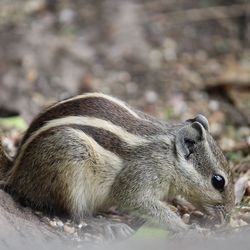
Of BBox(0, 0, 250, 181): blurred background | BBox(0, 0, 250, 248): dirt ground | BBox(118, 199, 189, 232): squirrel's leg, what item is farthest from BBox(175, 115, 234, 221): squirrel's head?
BBox(0, 0, 250, 181): blurred background

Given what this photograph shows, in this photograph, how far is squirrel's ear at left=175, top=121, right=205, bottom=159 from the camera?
6.27 meters

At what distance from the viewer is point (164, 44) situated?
12.0 metres

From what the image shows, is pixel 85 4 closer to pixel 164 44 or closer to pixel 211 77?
pixel 164 44

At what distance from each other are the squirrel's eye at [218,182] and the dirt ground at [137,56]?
2.88 metres

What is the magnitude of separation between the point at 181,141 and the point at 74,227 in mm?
1215

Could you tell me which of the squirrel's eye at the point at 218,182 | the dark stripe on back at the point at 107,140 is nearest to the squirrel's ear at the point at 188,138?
the squirrel's eye at the point at 218,182

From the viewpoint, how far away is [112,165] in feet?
20.4

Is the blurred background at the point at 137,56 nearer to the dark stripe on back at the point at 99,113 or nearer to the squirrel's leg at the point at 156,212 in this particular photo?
the dark stripe on back at the point at 99,113

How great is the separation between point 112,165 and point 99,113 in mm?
A: 470

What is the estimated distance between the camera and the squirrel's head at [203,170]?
6.18m

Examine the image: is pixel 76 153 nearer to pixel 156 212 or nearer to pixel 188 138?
pixel 156 212

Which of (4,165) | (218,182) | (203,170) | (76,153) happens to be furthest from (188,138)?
(4,165)

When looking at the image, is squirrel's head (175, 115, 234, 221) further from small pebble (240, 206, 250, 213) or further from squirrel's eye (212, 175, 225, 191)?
small pebble (240, 206, 250, 213)

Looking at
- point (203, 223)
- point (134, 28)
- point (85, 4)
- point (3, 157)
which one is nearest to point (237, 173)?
point (203, 223)
